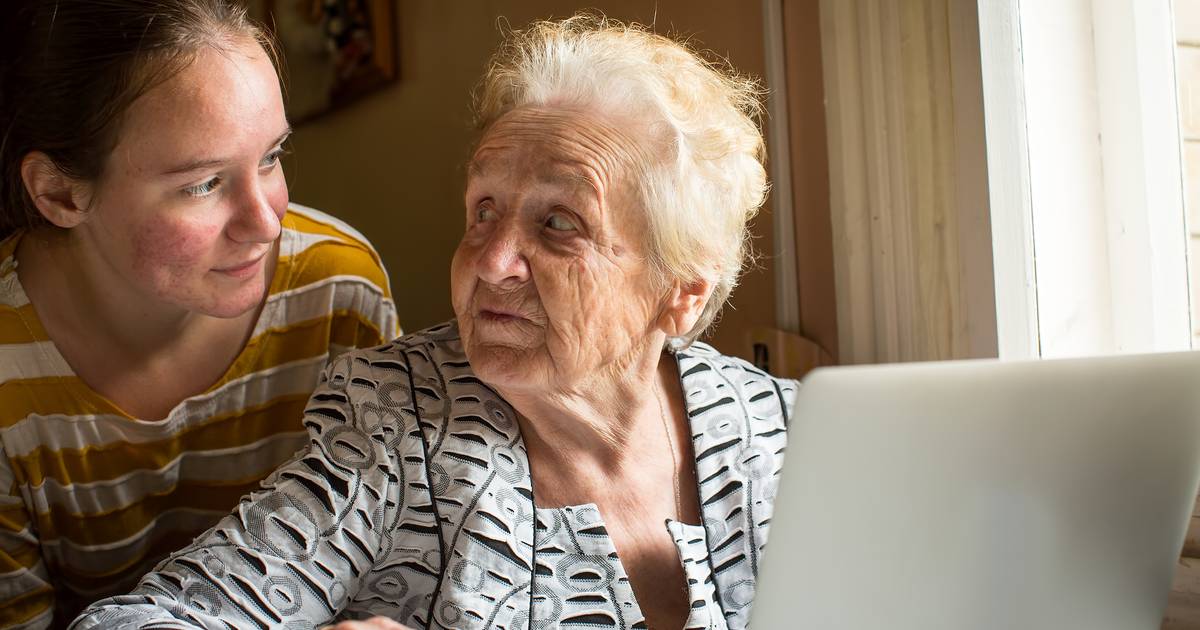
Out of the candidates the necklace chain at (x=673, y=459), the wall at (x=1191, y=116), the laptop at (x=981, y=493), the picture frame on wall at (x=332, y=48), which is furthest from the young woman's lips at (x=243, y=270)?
the picture frame on wall at (x=332, y=48)

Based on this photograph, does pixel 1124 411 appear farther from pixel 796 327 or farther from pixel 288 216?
pixel 288 216

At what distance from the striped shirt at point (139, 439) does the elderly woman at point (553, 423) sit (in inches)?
13.9

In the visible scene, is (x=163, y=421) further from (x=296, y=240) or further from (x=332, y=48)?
(x=332, y=48)

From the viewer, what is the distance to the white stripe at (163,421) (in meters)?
1.40

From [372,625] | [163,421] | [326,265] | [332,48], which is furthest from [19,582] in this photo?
[332,48]

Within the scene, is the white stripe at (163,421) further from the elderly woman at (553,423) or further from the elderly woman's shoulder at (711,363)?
the elderly woman's shoulder at (711,363)

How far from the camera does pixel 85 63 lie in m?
1.32

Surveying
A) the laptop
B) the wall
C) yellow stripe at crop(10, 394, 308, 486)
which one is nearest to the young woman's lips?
yellow stripe at crop(10, 394, 308, 486)

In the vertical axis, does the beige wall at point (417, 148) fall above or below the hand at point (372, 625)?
above

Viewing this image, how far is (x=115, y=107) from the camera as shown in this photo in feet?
4.32

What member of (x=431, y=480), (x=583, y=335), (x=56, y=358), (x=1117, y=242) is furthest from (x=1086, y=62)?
(x=56, y=358)

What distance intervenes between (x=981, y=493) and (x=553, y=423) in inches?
23.8

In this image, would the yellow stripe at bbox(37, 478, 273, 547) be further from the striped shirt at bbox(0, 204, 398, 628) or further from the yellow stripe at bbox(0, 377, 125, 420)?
the yellow stripe at bbox(0, 377, 125, 420)

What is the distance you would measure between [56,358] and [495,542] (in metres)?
0.72
